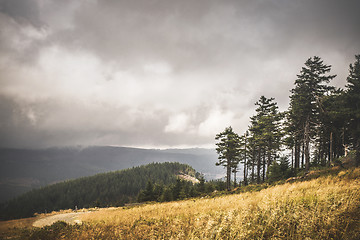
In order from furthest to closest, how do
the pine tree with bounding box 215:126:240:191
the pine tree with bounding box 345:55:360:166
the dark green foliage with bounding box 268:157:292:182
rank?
the pine tree with bounding box 215:126:240:191 < the dark green foliage with bounding box 268:157:292:182 < the pine tree with bounding box 345:55:360:166

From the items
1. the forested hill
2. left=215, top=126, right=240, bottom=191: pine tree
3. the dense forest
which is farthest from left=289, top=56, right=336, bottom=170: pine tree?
the forested hill

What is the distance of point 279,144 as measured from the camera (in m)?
27.2

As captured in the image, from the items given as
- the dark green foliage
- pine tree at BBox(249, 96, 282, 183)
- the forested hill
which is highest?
pine tree at BBox(249, 96, 282, 183)

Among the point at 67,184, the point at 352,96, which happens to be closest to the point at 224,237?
the point at 352,96

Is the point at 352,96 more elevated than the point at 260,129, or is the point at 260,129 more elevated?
the point at 352,96

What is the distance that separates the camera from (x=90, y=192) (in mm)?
132750

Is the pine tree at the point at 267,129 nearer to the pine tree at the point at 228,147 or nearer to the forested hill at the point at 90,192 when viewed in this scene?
the pine tree at the point at 228,147

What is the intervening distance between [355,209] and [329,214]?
1.18 metres

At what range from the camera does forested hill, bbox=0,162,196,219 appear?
123275 mm

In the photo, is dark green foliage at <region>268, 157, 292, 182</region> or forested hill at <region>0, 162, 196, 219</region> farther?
forested hill at <region>0, 162, 196, 219</region>

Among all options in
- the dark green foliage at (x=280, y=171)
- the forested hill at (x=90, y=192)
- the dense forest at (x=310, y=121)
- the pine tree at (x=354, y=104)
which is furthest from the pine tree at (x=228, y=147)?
the forested hill at (x=90, y=192)

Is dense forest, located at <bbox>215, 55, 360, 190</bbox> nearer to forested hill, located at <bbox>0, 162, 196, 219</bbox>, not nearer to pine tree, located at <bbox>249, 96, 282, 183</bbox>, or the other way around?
pine tree, located at <bbox>249, 96, 282, 183</bbox>

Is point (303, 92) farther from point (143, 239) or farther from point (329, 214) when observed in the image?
point (143, 239)

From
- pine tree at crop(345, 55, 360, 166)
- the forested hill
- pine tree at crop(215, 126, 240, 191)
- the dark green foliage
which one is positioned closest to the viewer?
pine tree at crop(345, 55, 360, 166)
